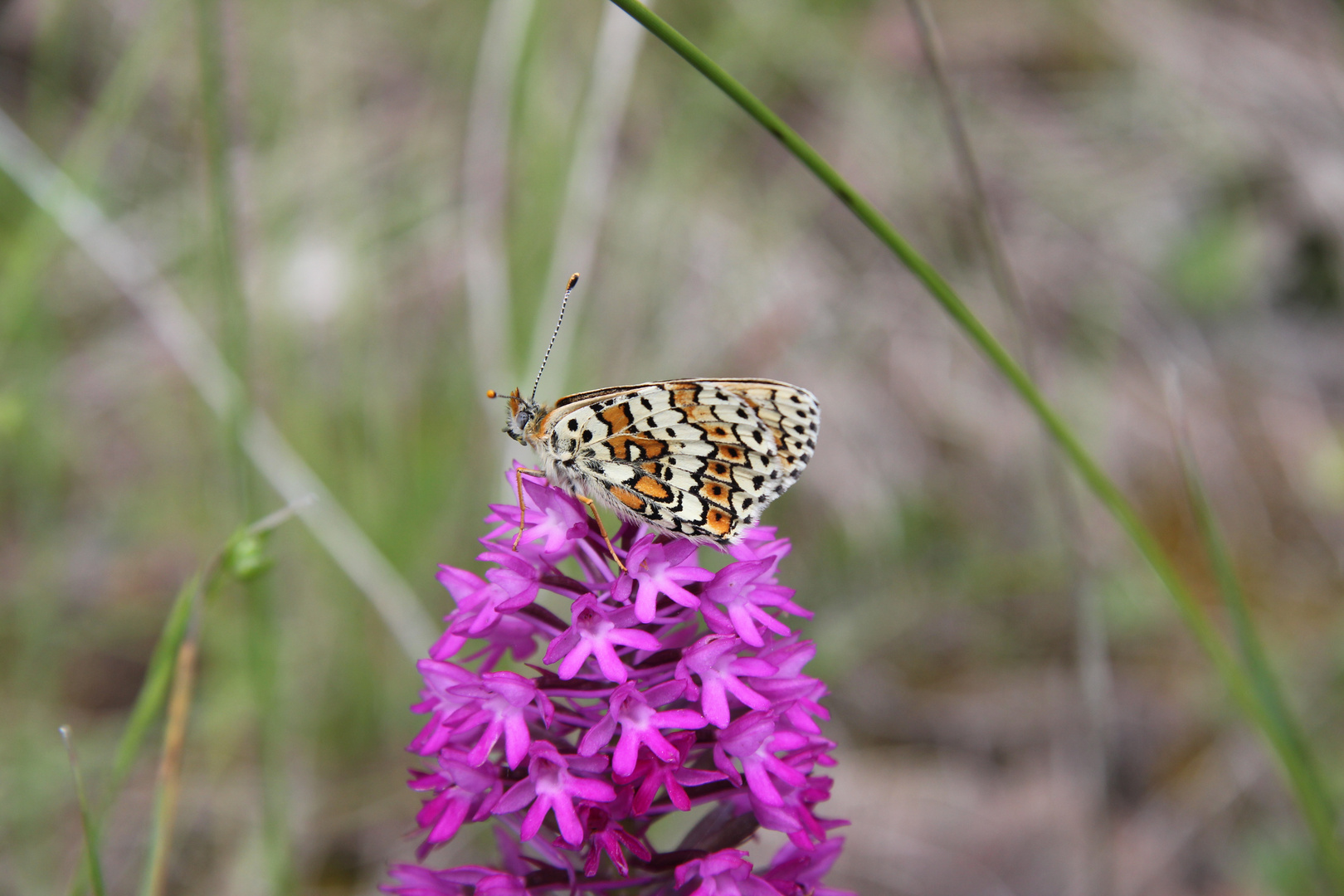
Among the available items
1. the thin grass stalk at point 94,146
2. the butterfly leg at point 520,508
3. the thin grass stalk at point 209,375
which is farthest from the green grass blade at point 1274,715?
the thin grass stalk at point 94,146

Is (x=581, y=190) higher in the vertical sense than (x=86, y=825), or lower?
higher

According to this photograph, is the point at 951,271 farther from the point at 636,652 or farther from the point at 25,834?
the point at 25,834

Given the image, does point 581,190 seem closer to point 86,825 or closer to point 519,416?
point 519,416

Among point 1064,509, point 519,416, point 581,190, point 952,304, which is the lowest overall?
point 1064,509

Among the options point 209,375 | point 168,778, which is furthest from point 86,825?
point 209,375

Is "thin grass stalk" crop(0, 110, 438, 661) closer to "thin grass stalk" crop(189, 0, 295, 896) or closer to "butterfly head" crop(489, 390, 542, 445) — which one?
"thin grass stalk" crop(189, 0, 295, 896)

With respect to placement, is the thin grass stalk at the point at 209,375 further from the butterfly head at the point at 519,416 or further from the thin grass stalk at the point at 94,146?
the butterfly head at the point at 519,416

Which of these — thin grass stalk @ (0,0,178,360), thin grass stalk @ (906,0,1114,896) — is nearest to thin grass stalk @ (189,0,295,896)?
thin grass stalk @ (0,0,178,360)
